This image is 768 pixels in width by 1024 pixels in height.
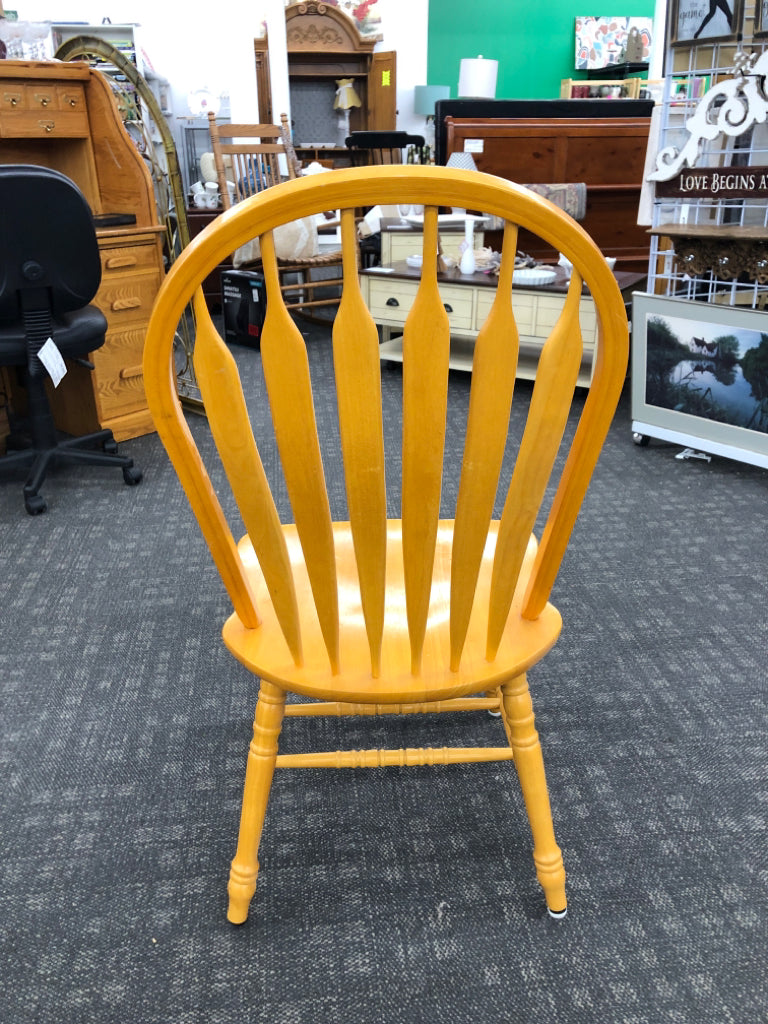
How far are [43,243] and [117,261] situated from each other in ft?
2.28

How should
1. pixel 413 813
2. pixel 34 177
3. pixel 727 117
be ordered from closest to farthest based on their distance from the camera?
pixel 413 813 → pixel 34 177 → pixel 727 117

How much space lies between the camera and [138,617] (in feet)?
5.91

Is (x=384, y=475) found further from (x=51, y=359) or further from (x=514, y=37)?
(x=514, y=37)

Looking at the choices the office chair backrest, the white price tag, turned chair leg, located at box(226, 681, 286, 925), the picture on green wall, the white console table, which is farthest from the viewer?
the picture on green wall

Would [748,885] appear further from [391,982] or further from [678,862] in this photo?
[391,982]

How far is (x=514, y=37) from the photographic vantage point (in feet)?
24.0

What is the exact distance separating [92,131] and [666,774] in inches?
111

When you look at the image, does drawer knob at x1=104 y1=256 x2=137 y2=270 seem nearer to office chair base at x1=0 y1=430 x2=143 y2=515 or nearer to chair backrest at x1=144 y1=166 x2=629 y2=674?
office chair base at x1=0 y1=430 x2=143 y2=515

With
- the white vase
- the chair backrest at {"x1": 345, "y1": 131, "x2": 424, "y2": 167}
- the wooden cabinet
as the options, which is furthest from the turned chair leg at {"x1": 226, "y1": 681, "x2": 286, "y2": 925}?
the chair backrest at {"x1": 345, "y1": 131, "x2": 424, "y2": 167}

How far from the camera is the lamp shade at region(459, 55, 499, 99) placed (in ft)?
21.2

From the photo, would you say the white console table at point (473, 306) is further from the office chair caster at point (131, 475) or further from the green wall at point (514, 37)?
the green wall at point (514, 37)

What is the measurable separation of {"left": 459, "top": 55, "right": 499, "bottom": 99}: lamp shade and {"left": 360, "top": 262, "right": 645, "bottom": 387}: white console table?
3.60 meters

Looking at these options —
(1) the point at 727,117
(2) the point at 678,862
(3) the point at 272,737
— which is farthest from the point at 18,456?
(1) the point at 727,117

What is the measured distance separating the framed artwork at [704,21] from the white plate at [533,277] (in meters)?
0.96
